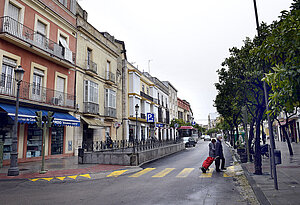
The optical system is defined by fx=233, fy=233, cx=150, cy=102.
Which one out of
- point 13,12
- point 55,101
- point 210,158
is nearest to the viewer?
point 210,158

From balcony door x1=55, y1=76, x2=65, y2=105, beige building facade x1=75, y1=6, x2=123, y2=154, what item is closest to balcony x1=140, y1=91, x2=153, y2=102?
beige building facade x1=75, y1=6, x2=123, y2=154

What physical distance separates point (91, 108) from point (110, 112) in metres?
4.31

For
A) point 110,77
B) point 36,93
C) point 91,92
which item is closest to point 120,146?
point 36,93

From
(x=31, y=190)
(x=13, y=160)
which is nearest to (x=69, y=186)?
(x=31, y=190)

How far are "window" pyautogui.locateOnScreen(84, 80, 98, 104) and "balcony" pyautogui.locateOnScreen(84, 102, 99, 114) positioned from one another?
1.46 feet

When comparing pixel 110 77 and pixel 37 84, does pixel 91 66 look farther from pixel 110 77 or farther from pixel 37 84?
pixel 37 84

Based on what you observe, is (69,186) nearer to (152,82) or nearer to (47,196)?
(47,196)

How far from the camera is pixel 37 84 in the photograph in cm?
1812

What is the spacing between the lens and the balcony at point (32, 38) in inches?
590

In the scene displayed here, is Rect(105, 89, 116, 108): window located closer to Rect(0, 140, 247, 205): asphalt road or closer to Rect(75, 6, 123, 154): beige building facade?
Rect(75, 6, 123, 154): beige building facade

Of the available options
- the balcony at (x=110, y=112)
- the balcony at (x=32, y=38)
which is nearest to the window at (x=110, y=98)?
the balcony at (x=110, y=112)

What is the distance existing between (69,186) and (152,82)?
3945 cm

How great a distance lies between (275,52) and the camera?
5.54 m

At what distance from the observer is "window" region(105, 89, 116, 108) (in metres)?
27.5
